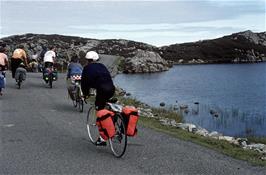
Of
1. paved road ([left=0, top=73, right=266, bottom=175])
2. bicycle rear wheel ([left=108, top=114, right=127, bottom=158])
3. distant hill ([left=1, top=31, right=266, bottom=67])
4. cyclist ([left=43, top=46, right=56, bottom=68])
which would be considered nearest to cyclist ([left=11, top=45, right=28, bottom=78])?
cyclist ([left=43, top=46, right=56, bottom=68])

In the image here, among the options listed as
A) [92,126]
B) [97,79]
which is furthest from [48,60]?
[97,79]

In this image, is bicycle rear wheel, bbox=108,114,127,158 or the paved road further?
bicycle rear wheel, bbox=108,114,127,158

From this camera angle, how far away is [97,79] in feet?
38.2

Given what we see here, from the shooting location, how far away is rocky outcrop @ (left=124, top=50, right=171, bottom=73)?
272 feet

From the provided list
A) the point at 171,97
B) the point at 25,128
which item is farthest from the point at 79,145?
the point at 171,97

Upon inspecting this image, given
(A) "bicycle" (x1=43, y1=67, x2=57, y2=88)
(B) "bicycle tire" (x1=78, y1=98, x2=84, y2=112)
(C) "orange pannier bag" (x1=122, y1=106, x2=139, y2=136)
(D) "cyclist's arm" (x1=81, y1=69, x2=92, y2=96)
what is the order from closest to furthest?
(C) "orange pannier bag" (x1=122, y1=106, x2=139, y2=136) → (D) "cyclist's arm" (x1=81, y1=69, x2=92, y2=96) → (B) "bicycle tire" (x1=78, y1=98, x2=84, y2=112) → (A) "bicycle" (x1=43, y1=67, x2=57, y2=88)

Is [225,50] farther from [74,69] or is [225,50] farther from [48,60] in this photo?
[74,69]

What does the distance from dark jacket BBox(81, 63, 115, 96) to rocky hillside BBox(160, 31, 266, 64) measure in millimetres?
128222

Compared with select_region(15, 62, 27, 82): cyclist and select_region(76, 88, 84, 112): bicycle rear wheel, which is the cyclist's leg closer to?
select_region(76, 88, 84, 112): bicycle rear wheel

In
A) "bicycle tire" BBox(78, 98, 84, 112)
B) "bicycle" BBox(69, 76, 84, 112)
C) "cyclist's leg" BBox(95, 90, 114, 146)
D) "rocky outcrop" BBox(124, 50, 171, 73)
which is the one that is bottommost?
"rocky outcrop" BBox(124, 50, 171, 73)

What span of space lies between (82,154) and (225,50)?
16183 centimetres

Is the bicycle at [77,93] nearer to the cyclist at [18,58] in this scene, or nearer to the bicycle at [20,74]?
the bicycle at [20,74]

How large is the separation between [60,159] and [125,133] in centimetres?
163

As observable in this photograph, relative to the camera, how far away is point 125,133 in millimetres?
10844
